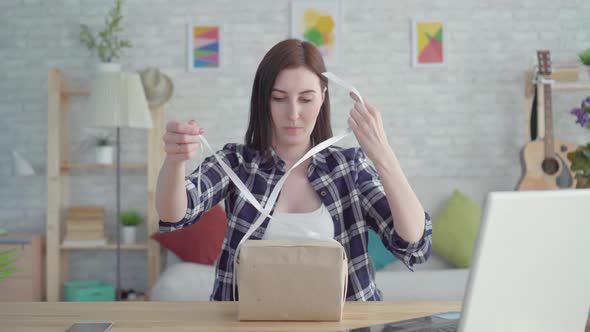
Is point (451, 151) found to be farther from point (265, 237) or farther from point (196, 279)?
point (265, 237)

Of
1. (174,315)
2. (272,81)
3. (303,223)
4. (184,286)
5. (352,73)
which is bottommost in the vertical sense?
(184,286)

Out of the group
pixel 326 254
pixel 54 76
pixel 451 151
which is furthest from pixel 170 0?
pixel 326 254

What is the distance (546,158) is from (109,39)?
2.99 meters

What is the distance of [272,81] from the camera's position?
1553 millimetres

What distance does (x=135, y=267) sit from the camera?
13.9ft

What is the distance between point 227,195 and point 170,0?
2.87 m

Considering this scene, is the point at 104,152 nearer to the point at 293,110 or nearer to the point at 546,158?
the point at 293,110

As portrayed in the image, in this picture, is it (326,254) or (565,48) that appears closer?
(326,254)

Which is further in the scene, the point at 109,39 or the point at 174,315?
the point at 109,39

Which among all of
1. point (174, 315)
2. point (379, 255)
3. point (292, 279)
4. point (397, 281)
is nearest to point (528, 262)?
point (292, 279)

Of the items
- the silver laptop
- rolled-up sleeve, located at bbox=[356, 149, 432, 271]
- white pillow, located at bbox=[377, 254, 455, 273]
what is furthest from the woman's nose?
white pillow, located at bbox=[377, 254, 455, 273]

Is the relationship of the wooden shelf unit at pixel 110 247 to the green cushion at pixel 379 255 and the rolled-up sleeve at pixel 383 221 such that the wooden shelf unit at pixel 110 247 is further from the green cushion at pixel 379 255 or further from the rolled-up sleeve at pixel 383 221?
the rolled-up sleeve at pixel 383 221

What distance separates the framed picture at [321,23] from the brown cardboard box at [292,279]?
319 cm

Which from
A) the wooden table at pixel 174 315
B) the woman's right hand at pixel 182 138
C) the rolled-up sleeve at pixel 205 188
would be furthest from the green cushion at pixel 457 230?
the woman's right hand at pixel 182 138
